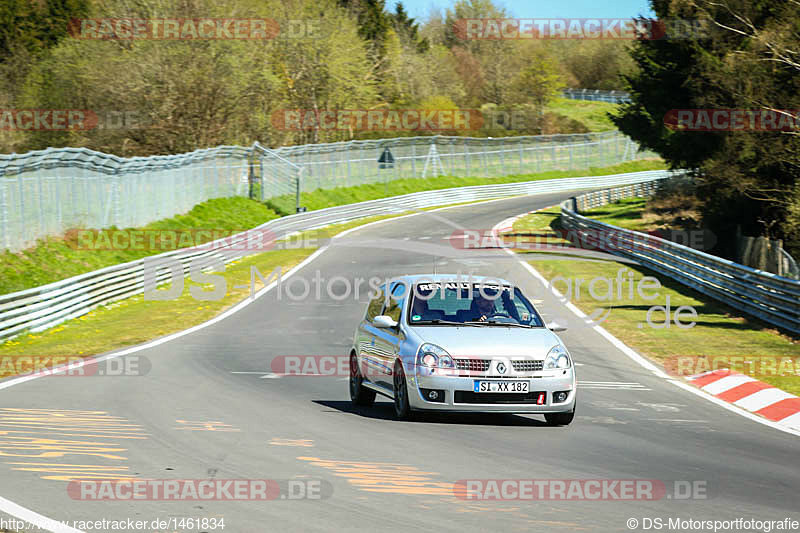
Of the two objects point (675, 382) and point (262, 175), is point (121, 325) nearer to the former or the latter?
point (675, 382)

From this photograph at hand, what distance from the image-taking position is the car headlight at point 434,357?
33.0ft

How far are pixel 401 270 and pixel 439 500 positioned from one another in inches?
963

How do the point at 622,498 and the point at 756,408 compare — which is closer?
the point at 622,498

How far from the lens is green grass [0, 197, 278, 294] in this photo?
82.1 feet

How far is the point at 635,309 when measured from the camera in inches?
953

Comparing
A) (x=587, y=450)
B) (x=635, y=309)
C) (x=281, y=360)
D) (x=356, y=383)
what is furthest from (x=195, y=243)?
(x=587, y=450)

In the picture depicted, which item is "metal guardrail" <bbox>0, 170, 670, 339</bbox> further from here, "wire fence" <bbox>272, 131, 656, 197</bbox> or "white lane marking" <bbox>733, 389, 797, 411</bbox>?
"white lane marking" <bbox>733, 389, 797, 411</bbox>

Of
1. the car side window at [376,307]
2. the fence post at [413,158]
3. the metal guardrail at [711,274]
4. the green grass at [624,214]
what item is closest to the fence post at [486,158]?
the fence post at [413,158]

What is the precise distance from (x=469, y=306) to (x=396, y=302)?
89 cm

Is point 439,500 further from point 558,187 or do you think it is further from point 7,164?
point 558,187

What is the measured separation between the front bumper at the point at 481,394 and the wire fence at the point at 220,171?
1835 centimetres

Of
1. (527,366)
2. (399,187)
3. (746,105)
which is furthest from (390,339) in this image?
(399,187)

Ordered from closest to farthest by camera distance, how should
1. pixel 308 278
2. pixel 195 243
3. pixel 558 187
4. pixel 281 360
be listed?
pixel 281 360 → pixel 308 278 → pixel 195 243 → pixel 558 187

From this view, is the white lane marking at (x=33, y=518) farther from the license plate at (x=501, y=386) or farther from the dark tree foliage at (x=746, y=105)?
the dark tree foliage at (x=746, y=105)
